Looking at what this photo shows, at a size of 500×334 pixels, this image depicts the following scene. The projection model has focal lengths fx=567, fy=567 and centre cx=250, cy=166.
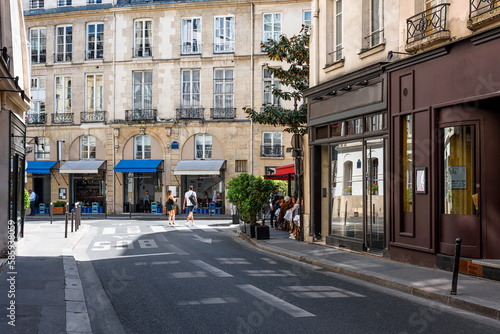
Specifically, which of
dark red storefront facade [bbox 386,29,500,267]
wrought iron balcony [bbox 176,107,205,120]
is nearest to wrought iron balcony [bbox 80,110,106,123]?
wrought iron balcony [bbox 176,107,205,120]

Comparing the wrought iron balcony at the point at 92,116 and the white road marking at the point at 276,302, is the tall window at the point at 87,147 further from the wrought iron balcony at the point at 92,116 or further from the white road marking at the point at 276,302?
the white road marking at the point at 276,302

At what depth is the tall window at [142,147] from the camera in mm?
38719

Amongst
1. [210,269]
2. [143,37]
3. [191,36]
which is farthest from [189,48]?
[210,269]

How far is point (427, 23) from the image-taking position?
11.7 meters

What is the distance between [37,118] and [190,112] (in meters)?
11.5

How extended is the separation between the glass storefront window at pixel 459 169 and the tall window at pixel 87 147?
105 feet

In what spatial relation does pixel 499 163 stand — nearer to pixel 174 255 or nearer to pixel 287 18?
pixel 174 255

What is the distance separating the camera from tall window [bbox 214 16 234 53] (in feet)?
124

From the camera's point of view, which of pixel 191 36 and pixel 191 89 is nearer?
pixel 191 89

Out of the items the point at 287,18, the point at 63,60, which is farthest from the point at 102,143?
the point at 287,18

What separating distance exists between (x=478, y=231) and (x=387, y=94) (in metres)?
3.83

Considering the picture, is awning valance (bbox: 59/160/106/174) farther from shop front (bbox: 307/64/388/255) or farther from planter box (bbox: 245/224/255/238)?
shop front (bbox: 307/64/388/255)

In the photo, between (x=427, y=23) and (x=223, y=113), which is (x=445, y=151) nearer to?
(x=427, y=23)

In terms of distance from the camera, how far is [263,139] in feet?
122
